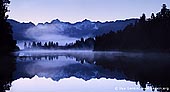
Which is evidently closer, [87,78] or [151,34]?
[87,78]

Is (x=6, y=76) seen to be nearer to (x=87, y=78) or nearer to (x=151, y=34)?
(x=87, y=78)

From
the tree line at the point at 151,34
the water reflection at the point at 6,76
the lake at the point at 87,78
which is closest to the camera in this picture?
the lake at the point at 87,78

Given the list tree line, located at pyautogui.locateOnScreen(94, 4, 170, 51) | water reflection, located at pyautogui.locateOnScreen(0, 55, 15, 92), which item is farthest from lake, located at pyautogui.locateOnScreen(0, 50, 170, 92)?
tree line, located at pyautogui.locateOnScreen(94, 4, 170, 51)

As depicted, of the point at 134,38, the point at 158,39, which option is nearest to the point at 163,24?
the point at 158,39

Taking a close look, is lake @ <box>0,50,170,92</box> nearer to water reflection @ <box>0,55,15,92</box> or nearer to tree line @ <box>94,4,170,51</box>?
water reflection @ <box>0,55,15,92</box>

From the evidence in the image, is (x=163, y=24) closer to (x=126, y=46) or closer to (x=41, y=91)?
(x=126, y=46)

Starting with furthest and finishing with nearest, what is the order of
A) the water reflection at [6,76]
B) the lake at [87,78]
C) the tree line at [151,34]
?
the tree line at [151,34], the water reflection at [6,76], the lake at [87,78]

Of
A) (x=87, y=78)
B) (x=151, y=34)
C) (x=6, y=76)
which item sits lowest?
(x=151, y=34)

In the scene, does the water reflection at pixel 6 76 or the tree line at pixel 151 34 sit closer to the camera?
the water reflection at pixel 6 76

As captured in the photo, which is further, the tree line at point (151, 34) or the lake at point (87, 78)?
the tree line at point (151, 34)

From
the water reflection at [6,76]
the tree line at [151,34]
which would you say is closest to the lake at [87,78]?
the water reflection at [6,76]

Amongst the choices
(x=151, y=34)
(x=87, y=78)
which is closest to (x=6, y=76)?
(x=87, y=78)

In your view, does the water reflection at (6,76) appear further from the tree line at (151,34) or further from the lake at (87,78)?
the tree line at (151,34)

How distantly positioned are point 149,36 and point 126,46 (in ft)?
113
